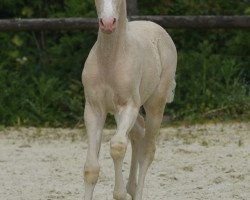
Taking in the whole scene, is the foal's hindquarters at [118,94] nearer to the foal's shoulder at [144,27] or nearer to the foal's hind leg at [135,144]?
the foal's shoulder at [144,27]

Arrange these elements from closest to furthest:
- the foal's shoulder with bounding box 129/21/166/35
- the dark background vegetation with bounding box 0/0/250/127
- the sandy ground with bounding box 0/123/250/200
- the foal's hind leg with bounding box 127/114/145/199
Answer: the foal's shoulder with bounding box 129/21/166/35 < the foal's hind leg with bounding box 127/114/145/199 < the sandy ground with bounding box 0/123/250/200 < the dark background vegetation with bounding box 0/0/250/127

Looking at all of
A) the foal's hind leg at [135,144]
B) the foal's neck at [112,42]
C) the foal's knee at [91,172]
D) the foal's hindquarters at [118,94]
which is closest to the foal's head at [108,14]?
the foal's neck at [112,42]

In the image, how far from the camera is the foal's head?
4.82 m

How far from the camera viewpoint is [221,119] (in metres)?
10.5

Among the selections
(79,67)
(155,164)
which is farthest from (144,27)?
(79,67)

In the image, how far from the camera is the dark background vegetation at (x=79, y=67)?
35.1 feet

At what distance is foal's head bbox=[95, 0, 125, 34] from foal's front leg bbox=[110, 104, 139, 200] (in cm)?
57

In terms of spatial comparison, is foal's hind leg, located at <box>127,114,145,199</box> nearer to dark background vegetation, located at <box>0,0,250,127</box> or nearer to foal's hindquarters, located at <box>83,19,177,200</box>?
foal's hindquarters, located at <box>83,19,177,200</box>

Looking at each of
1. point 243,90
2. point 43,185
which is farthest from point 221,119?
point 43,185

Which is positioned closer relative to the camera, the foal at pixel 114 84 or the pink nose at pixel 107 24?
the pink nose at pixel 107 24

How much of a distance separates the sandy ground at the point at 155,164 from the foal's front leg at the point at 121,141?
1721 mm

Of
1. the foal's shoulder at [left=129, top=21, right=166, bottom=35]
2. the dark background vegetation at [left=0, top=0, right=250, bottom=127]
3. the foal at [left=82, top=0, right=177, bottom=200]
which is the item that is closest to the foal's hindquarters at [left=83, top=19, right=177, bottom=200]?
the foal at [left=82, top=0, right=177, bottom=200]

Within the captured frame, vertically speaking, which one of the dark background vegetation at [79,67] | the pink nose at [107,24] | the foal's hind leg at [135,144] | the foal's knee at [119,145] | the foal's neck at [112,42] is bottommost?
the dark background vegetation at [79,67]

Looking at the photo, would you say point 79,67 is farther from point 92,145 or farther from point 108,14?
point 108,14
